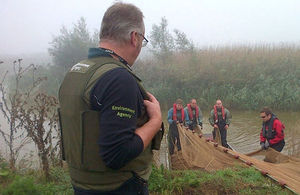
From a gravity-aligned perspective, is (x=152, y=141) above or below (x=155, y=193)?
above

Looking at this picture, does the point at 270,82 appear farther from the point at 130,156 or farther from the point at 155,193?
the point at 130,156

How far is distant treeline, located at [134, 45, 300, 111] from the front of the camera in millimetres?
17250

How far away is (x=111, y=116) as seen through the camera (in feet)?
4.25

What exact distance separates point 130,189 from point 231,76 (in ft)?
62.8

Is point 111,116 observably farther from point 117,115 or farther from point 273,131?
point 273,131

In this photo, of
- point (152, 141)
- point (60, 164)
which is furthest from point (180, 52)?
point (152, 141)

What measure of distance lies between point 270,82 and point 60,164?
16301mm

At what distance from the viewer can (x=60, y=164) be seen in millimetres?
5207

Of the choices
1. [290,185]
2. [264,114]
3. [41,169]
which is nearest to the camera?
[290,185]

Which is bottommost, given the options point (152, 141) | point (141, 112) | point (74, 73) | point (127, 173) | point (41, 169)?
point (41, 169)

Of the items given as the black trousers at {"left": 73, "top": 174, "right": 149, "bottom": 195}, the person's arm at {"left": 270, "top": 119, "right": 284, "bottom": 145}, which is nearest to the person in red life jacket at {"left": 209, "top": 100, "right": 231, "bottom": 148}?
the person's arm at {"left": 270, "top": 119, "right": 284, "bottom": 145}

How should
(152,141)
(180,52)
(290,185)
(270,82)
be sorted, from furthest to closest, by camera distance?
(180,52), (270,82), (290,185), (152,141)

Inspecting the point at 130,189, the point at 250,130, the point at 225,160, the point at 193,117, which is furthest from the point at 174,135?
the point at 130,189

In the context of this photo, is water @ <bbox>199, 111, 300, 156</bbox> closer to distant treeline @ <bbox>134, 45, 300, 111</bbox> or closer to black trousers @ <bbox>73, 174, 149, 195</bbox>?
distant treeline @ <bbox>134, 45, 300, 111</bbox>
